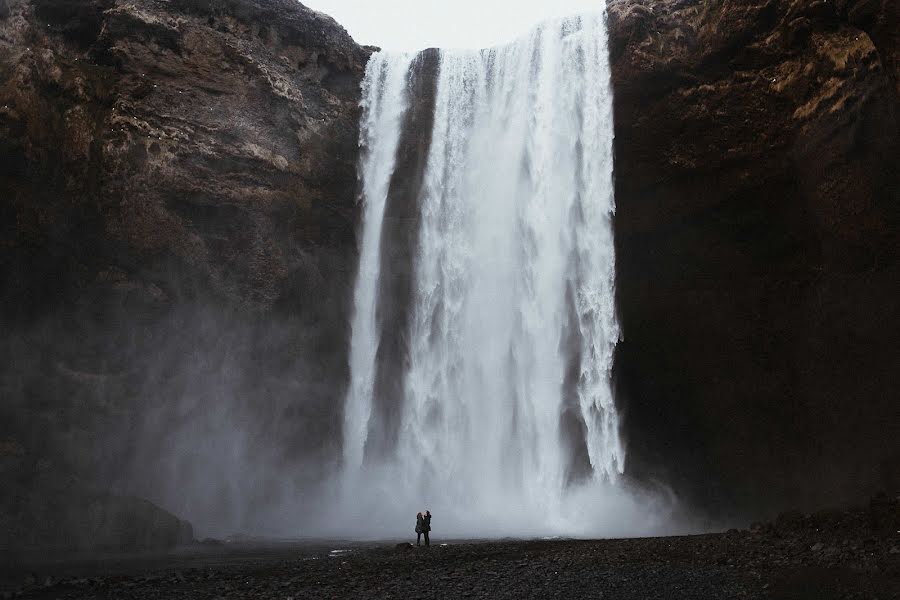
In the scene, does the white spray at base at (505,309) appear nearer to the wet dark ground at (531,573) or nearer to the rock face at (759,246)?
the rock face at (759,246)

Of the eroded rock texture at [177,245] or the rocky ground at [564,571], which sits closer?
the rocky ground at [564,571]

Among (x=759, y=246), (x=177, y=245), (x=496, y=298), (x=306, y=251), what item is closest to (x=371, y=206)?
(x=306, y=251)

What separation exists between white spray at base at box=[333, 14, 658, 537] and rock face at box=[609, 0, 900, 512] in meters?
1.46

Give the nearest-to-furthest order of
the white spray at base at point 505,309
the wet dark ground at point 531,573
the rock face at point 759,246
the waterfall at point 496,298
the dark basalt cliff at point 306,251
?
the wet dark ground at point 531,573
the rock face at point 759,246
the dark basalt cliff at point 306,251
the white spray at base at point 505,309
the waterfall at point 496,298

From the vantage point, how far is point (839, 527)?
13.9 m

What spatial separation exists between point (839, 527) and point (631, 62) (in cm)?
1494

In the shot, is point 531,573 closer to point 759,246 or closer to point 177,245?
point 759,246

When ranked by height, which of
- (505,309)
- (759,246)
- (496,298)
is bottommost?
(505,309)

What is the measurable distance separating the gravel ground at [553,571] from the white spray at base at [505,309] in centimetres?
734

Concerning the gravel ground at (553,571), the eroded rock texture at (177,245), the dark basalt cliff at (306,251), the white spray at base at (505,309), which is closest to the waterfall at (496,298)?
the white spray at base at (505,309)

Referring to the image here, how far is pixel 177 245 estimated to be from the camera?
2303cm

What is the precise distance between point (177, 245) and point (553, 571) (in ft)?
53.2

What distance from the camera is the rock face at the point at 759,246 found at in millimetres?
19234

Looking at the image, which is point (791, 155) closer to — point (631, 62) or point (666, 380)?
point (631, 62)
